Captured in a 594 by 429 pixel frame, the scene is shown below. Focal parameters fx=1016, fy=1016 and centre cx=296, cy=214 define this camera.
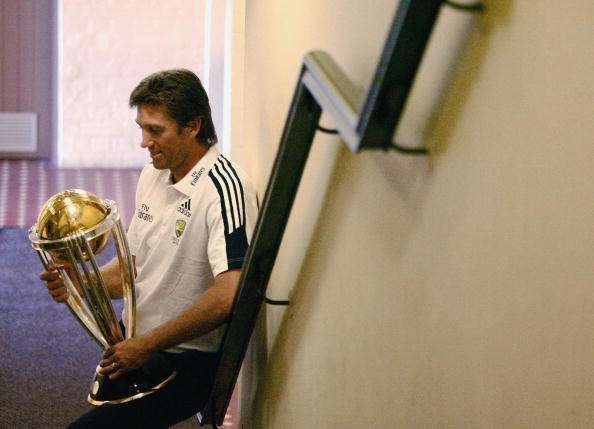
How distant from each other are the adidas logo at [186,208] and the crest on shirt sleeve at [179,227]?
0.02 m

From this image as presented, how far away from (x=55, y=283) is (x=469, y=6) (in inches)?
65.0

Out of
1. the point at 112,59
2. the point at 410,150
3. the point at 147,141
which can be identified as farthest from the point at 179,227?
the point at 112,59

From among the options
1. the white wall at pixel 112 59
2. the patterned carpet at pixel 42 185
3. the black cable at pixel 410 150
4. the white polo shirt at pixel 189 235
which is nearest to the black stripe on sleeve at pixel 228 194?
the white polo shirt at pixel 189 235

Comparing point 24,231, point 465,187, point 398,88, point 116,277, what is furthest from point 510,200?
point 24,231

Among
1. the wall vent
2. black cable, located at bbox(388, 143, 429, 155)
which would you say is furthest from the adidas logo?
the wall vent

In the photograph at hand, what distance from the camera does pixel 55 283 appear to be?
98.5 inches

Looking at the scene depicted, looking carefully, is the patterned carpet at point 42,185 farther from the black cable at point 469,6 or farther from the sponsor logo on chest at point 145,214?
the black cable at point 469,6

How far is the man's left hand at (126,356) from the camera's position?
2529 millimetres

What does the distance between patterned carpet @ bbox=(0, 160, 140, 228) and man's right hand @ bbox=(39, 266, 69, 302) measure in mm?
4349

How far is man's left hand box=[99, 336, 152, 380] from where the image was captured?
8.30 ft

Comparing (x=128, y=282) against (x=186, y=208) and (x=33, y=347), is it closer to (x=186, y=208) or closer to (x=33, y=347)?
(x=186, y=208)

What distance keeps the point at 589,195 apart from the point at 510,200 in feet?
0.49

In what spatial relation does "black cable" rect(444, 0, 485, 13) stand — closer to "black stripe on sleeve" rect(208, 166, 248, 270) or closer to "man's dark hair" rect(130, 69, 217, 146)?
"black stripe on sleeve" rect(208, 166, 248, 270)

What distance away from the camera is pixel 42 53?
27.7 ft
